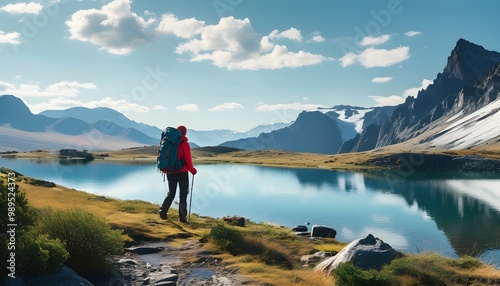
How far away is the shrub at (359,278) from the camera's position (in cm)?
983

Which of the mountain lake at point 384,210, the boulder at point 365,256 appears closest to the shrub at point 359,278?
the boulder at point 365,256

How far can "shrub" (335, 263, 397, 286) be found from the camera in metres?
9.83

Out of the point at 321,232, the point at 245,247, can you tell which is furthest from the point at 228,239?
the point at 321,232

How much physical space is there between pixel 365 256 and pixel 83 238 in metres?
8.67

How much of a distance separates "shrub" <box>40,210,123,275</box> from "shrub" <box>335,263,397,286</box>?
6630 millimetres

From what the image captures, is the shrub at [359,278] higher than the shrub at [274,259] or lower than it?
higher

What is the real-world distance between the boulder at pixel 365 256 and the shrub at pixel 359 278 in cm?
191

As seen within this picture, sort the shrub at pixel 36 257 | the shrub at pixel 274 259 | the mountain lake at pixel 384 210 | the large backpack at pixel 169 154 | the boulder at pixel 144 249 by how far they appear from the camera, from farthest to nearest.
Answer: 1. the mountain lake at pixel 384 210
2. the large backpack at pixel 169 154
3. the boulder at pixel 144 249
4. the shrub at pixel 274 259
5. the shrub at pixel 36 257

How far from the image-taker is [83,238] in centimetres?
1134

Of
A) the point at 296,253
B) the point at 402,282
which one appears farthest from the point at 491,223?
the point at 402,282

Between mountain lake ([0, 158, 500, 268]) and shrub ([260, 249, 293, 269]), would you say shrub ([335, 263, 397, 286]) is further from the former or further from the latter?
mountain lake ([0, 158, 500, 268])

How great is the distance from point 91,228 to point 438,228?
47149mm

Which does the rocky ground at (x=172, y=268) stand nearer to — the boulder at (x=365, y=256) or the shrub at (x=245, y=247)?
the shrub at (x=245, y=247)

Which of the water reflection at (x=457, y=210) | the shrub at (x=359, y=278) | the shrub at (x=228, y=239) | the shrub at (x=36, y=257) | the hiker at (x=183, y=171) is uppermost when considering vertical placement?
the hiker at (x=183, y=171)
